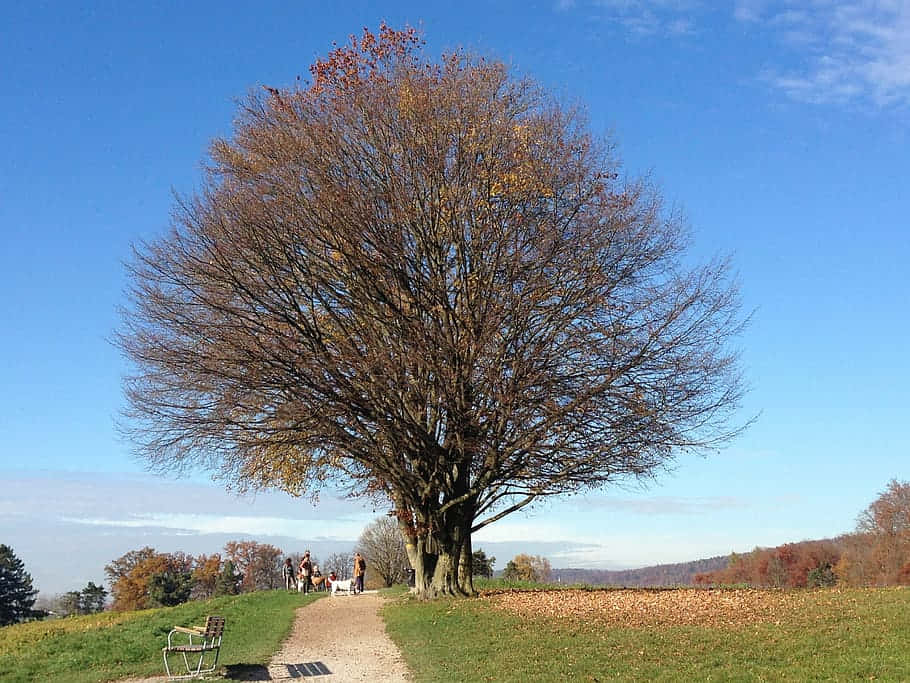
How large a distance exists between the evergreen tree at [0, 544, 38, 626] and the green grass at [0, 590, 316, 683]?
35.9 metres

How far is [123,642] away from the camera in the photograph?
58.0 ft

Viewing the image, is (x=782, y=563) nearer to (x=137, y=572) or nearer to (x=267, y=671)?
(x=137, y=572)

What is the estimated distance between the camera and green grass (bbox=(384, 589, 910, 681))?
38.0ft

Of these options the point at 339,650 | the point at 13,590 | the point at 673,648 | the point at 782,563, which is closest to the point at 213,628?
the point at 339,650

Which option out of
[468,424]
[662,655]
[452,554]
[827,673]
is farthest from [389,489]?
[827,673]

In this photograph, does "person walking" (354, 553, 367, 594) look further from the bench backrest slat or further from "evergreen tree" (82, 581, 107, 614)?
"evergreen tree" (82, 581, 107, 614)

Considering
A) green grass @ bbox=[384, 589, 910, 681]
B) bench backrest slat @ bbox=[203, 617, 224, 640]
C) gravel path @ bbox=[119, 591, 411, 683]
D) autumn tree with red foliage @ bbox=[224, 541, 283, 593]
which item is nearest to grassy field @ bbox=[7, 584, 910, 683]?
green grass @ bbox=[384, 589, 910, 681]

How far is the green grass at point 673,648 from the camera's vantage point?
38.0ft

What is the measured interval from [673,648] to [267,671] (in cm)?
667

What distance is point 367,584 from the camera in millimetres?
50438

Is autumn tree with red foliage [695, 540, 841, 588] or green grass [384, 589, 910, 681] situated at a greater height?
autumn tree with red foliage [695, 540, 841, 588]

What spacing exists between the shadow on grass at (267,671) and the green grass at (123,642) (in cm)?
37

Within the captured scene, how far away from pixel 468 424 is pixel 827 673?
1042cm

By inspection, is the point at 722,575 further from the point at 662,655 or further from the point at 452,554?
the point at 662,655
